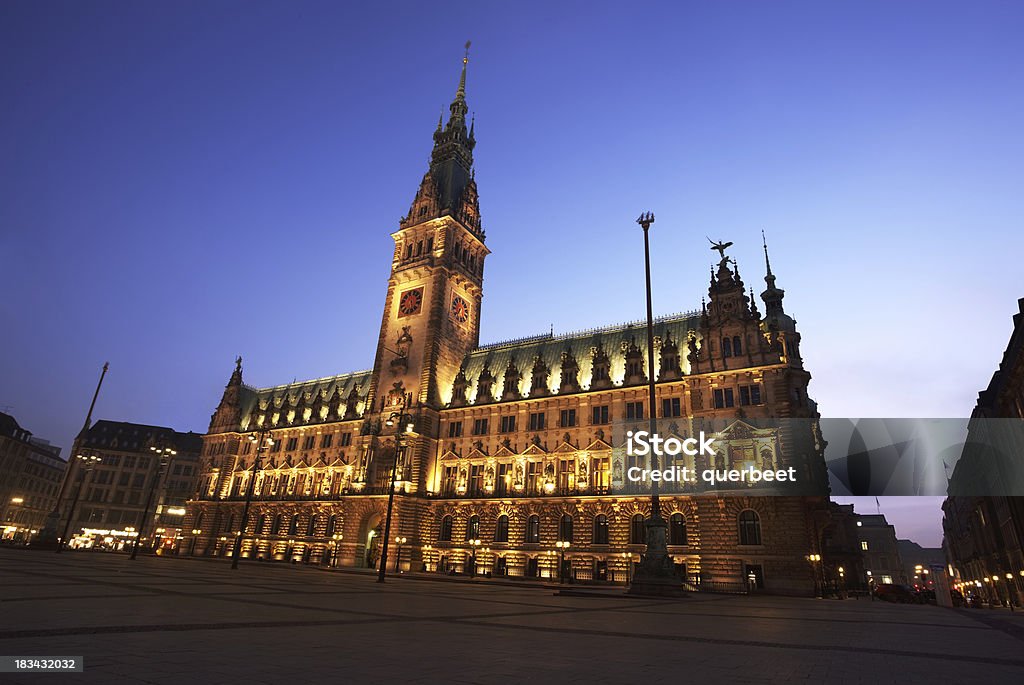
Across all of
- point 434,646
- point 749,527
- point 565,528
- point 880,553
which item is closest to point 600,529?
point 565,528

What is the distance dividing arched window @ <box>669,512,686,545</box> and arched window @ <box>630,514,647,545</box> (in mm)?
2316

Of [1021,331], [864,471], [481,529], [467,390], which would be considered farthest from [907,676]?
[467,390]

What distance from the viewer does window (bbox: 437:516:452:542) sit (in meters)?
58.0

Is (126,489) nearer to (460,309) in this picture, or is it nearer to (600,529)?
(460,309)

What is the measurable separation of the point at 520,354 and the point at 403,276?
19.5 m

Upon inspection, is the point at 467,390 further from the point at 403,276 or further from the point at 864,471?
the point at 864,471

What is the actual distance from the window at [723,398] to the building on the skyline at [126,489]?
3596 inches

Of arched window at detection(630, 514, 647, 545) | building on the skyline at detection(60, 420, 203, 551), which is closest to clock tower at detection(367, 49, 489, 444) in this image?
arched window at detection(630, 514, 647, 545)

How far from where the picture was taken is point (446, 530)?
5847cm

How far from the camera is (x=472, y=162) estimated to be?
85812 millimetres

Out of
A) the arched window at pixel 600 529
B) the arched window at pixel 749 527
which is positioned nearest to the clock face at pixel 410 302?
the arched window at pixel 600 529

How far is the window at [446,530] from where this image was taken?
5799 centimetres

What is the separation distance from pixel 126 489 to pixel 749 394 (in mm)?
111883

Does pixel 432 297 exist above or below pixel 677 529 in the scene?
above
